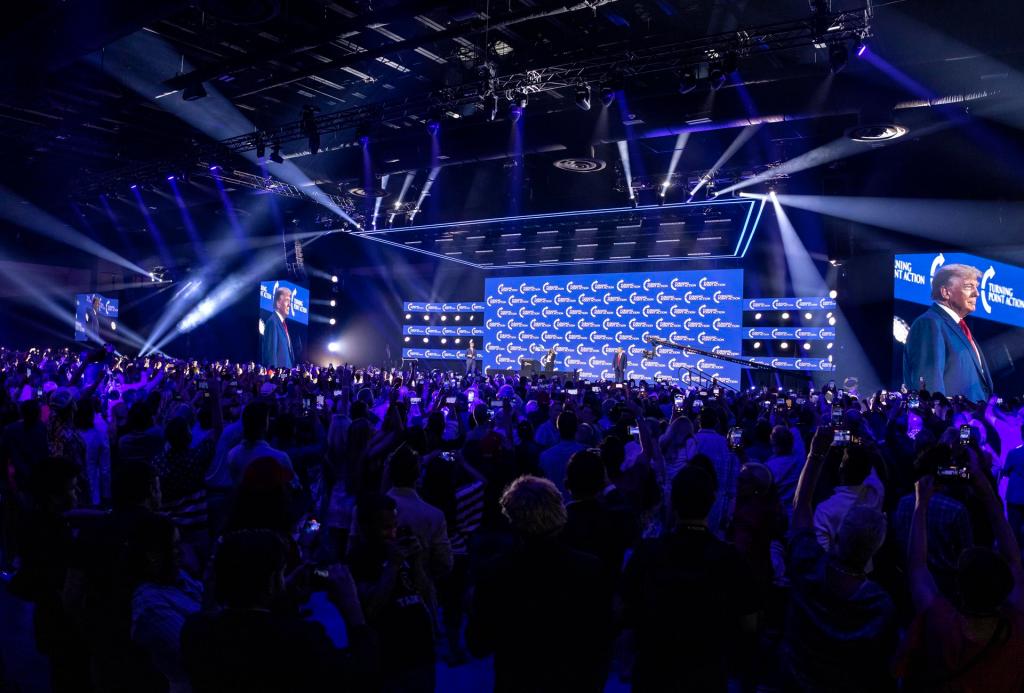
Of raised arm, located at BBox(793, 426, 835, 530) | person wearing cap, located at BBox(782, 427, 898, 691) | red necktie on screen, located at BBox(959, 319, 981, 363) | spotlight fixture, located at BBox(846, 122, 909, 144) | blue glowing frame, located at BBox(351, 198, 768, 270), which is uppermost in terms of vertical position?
blue glowing frame, located at BBox(351, 198, 768, 270)

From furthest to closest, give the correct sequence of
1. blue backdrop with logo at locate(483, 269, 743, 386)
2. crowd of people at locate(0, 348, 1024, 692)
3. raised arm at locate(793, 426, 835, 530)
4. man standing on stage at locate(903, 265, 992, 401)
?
blue backdrop with logo at locate(483, 269, 743, 386), man standing on stage at locate(903, 265, 992, 401), raised arm at locate(793, 426, 835, 530), crowd of people at locate(0, 348, 1024, 692)

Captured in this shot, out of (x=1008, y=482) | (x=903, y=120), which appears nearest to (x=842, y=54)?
(x=903, y=120)

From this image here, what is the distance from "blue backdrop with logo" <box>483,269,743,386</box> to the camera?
20281mm

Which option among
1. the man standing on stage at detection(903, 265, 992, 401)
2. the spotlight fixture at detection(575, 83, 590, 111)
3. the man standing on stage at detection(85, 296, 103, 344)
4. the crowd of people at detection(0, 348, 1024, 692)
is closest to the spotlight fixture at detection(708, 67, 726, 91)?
the spotlight fixture at detection(575, 83, 590, 111)

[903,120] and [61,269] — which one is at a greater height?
[903,120]

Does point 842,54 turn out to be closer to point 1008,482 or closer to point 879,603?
point 1008,482

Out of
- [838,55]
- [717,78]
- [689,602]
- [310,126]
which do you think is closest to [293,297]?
[310,126]

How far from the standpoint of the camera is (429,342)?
2658cm

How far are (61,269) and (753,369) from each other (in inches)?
866

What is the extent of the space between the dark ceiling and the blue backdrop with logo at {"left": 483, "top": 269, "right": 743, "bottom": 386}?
5.48 meters

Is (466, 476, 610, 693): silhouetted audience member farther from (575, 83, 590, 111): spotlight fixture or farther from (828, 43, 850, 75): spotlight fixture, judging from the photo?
(575, 83, 590, 111): spotlight fixture

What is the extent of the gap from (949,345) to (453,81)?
12454mm

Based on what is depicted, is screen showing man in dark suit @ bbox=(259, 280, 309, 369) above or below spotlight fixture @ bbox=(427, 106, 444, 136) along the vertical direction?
below

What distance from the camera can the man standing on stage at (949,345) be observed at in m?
16.1
